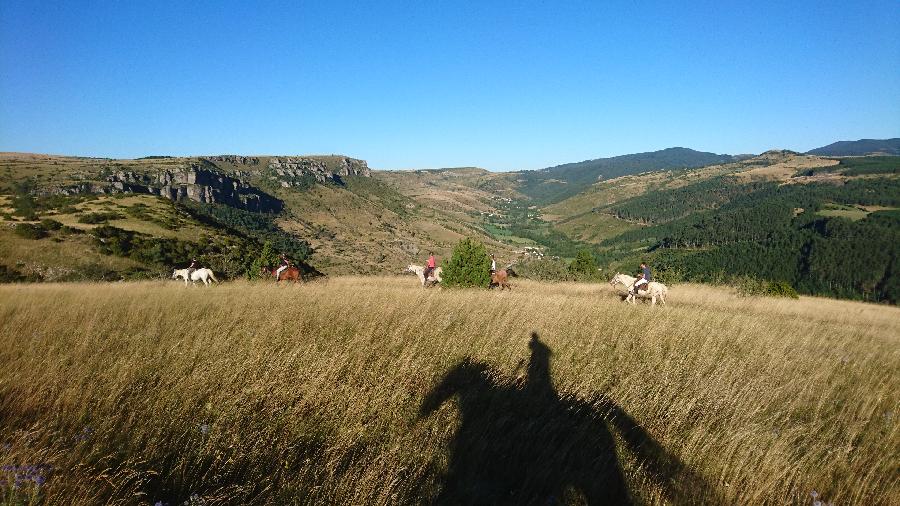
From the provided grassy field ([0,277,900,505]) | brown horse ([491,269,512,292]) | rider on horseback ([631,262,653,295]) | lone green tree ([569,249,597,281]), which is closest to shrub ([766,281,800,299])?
lone green tree ([569,249,597,281])

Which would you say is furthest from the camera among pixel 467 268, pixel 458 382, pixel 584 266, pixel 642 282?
pixel 584 266

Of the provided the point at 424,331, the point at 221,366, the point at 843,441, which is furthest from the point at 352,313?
the point at 843,441

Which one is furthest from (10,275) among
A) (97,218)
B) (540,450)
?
(540,450)

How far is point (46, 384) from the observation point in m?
3.87

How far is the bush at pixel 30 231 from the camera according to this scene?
5531 centimetres

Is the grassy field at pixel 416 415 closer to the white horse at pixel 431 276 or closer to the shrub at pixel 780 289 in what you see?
the white horse at pixel 431 276

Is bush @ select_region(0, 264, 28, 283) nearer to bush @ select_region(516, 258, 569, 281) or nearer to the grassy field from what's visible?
bush @ select_region(516, 258, 569, 281)

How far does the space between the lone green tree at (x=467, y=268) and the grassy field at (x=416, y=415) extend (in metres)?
13.9

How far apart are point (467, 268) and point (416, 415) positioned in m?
17.3

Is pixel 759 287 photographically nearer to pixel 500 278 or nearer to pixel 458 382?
pixel 500 278

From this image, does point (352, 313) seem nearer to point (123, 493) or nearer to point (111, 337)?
point (111, 337)

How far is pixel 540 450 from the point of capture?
3.57 m

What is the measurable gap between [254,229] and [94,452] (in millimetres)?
204235

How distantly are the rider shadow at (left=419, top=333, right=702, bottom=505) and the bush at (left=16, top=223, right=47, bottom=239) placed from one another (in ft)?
248
